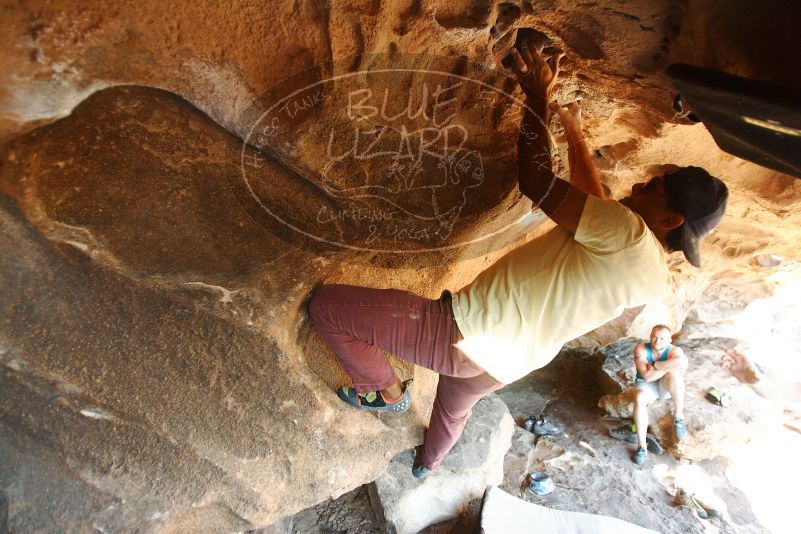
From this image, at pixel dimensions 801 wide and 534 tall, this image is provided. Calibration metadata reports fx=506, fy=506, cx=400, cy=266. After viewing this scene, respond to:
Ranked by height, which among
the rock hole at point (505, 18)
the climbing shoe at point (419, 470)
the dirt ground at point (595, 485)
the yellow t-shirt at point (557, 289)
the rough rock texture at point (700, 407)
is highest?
the rock hole at point (505, 18)

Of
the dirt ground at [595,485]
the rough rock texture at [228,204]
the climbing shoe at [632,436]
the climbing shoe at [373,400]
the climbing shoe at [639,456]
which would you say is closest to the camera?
the rough rock texture at [228,204]

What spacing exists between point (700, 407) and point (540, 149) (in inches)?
116

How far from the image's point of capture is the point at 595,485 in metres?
3.00

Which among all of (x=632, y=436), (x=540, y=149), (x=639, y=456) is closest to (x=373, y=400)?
(x=540, y=149)

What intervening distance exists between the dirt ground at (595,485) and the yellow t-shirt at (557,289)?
1357 mm

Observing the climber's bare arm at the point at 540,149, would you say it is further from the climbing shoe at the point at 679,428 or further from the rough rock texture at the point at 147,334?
the climbing shoe at the point at 679,428

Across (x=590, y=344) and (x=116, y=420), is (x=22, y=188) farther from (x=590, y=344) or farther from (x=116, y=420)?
(x=590, y=344)

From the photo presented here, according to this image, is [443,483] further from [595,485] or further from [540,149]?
[540,149]

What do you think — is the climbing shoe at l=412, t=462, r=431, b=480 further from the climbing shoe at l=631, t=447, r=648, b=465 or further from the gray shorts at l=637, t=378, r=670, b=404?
the gray shorts at l=637, t=378, r=670, b=404

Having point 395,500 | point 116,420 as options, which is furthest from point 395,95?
point 395,500

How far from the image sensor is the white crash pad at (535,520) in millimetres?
2329

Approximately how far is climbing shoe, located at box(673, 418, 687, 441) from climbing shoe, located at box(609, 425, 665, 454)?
15 centimetres

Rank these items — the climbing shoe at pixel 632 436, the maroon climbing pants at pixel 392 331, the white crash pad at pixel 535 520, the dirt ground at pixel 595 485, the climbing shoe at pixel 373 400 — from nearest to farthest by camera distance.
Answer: the maroon climbing pants at pixel 392 331 → the climbing shoe at pixel 373 400 → the white crash pad at pixel 535 520 → the dirt ground at pixel 595 485 → the climbing shoe at pixel 632 436

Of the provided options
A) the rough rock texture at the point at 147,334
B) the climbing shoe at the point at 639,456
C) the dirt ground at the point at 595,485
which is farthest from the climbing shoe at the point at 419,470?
the climbing shoe at the point at 639,456
